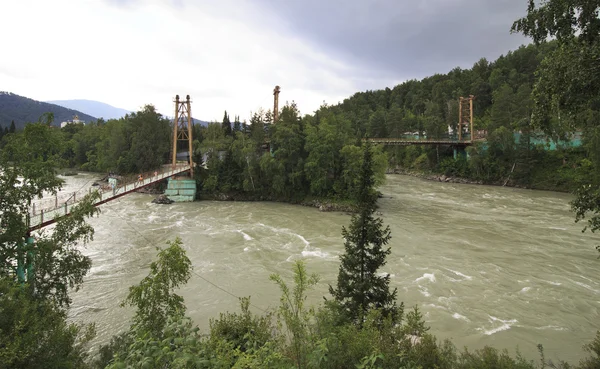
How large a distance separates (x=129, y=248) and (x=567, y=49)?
1956 cm

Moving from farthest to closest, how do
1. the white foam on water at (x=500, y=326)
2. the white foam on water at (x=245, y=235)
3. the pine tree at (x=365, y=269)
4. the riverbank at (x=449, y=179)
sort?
the riverbank at (x=449, y=179)
the white foam on water at (x=245, y=235)
the white foam on water at (x=500, y=326)
the pine tree at (x=365, y=269)

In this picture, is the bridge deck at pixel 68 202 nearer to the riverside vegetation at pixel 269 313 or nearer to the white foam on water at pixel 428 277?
the riverside vegetation at pixel 269 313

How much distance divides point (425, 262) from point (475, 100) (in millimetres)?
61584

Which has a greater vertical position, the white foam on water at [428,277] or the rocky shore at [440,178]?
the rocky shore at [440,178]

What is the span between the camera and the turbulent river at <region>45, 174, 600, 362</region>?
10172 mm

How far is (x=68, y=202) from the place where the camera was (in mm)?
16406

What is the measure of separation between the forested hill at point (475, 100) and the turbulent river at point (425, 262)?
66.5 ft

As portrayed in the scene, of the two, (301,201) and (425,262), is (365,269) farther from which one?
(301,201)

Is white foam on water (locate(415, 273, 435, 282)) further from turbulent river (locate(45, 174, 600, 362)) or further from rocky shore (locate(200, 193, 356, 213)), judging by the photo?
rocky shore (locate(200, 193, 356, 213))

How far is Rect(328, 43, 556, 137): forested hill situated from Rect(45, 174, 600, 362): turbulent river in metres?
20.3

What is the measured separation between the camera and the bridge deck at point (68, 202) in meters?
11.9

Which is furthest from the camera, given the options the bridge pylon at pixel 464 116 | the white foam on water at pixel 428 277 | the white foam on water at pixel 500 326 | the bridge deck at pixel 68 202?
the bridge pylon at pixel 464 116

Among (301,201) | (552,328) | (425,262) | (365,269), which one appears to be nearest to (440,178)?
(301,201)

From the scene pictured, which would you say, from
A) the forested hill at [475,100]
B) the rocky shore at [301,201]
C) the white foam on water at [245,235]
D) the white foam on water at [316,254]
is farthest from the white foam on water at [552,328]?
the forested hill at [475,100]
